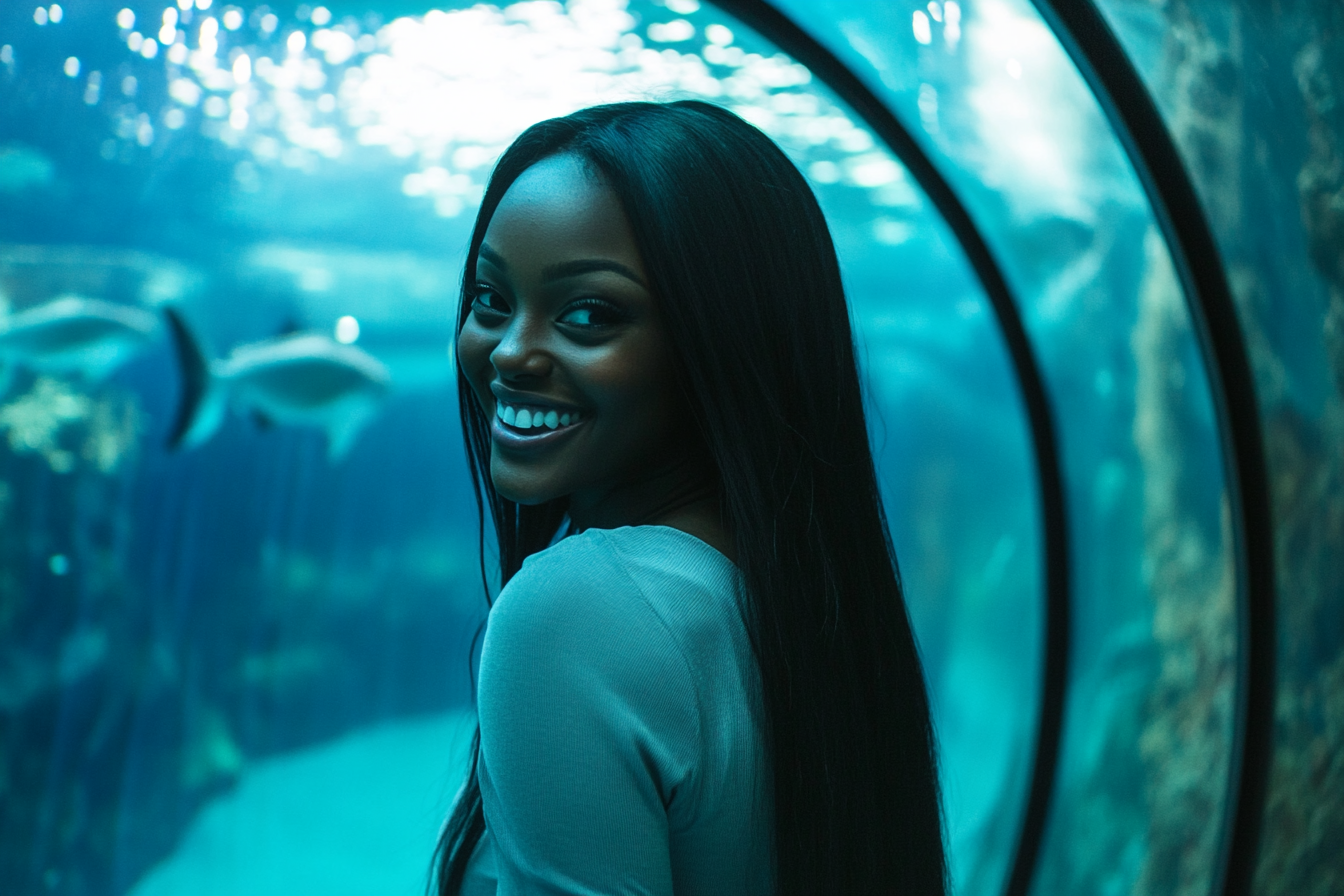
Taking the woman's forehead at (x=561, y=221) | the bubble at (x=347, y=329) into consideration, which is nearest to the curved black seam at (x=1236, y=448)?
the woman's forehead at (x=561, y=221)

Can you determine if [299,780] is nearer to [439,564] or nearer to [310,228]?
[439,564]

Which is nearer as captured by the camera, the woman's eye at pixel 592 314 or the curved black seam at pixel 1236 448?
the woman's eye at pixel 592 314

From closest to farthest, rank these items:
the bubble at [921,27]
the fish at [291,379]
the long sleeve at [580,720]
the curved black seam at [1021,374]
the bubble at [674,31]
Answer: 1. the long sleeve at [580,720]
2. the curved black seam at [1021,374]
3. the bubble at [921,27]
4. the fish at [291,379]
5. the bubble at [674,31]

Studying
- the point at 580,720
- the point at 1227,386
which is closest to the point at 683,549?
the point at 580,720

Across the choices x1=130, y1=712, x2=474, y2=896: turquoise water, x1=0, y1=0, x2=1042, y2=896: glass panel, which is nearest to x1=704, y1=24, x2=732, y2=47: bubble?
x1=0, y1=0, x2=1042, y2=896: glass panel

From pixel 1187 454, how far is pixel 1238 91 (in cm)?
201

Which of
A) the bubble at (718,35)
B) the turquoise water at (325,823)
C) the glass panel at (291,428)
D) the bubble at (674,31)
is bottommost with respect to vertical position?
the turquoise water at (325,823)

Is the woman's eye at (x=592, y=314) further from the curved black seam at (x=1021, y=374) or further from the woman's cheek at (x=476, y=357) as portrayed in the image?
the curved black seam at (x=1021, y=374)

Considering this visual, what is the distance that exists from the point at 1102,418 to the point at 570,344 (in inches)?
140

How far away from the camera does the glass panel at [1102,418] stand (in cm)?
316

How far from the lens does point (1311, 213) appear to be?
1789 millimetres

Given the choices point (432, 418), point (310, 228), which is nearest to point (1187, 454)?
point (310, 228)

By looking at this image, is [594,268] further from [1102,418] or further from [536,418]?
[1102,418]

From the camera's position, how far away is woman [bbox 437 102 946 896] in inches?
32.4
